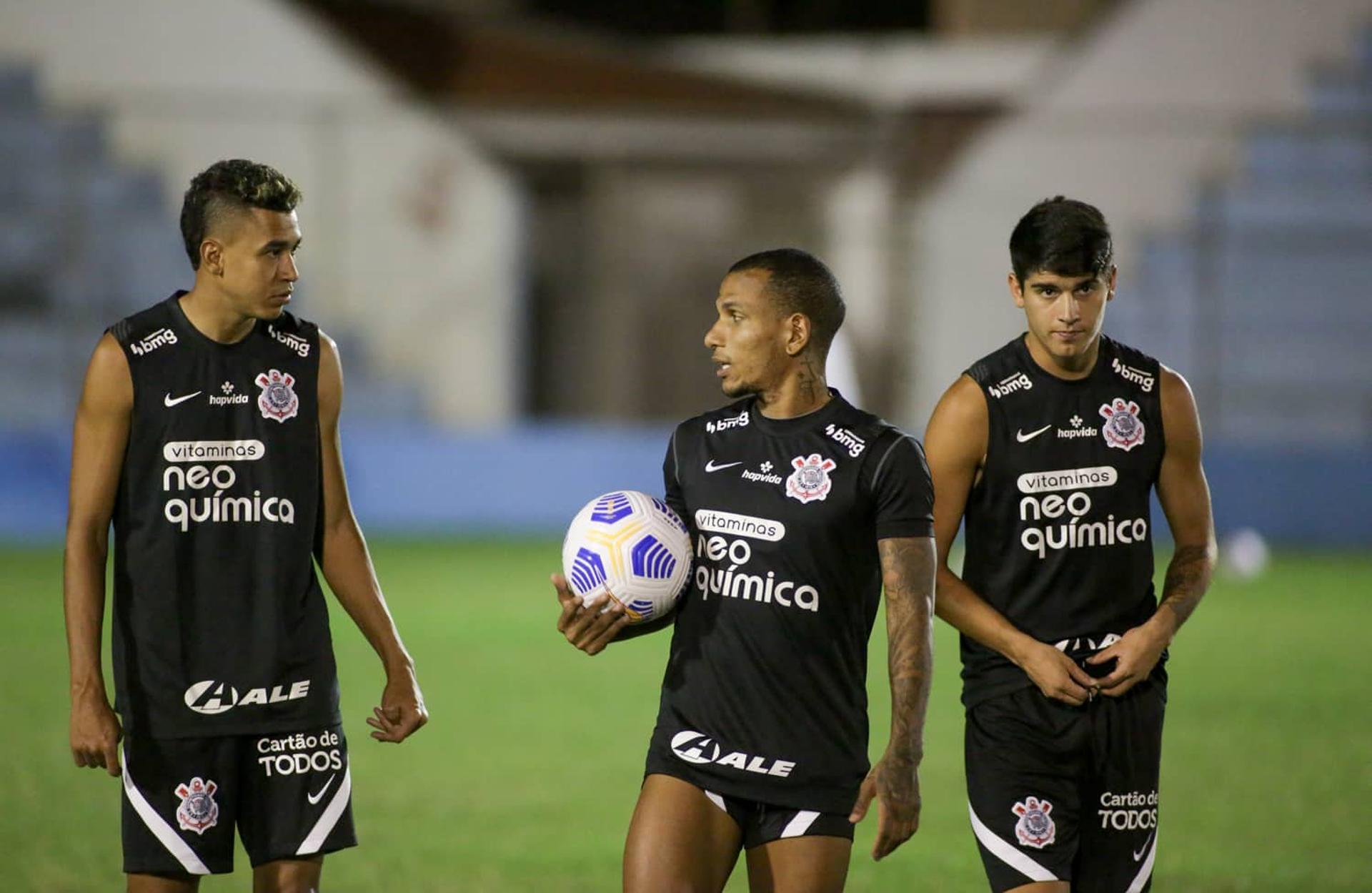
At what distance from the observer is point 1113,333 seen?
73.6 feet

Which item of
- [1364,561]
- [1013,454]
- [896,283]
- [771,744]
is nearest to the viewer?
[771,744]

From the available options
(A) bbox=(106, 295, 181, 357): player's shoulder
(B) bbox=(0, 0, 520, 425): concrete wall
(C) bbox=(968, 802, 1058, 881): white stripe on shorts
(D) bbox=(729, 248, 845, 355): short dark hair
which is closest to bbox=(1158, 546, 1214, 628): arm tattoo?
(C) bbox=(968, 802, 1058, 881): white stripe on shorts

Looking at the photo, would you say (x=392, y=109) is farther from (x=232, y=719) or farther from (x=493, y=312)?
(x=232, y=719)

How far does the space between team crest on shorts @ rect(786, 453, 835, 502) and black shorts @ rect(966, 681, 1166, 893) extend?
2.71 feet

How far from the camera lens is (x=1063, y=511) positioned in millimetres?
4719

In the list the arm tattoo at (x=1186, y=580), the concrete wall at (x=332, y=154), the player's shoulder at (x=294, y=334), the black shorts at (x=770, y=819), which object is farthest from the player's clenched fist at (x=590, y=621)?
the concrete wall at (x=332, y=154)

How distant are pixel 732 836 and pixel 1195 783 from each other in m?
4.67

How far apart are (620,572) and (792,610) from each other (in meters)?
0.43

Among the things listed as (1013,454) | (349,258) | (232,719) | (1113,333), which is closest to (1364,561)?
(1113,333)

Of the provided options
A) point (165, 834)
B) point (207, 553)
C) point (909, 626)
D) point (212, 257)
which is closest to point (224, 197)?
point (212, 257)

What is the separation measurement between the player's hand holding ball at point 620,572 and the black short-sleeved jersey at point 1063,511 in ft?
2.82

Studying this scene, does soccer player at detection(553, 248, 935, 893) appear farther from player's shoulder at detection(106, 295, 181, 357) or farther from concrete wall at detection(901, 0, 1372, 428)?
concrete wall at detection(901, 0, 1372, 428)

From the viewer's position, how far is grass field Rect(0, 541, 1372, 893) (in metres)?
6.84

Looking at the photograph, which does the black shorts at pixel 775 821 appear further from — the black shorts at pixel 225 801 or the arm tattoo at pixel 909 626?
the black shorts at pixel 225 801
